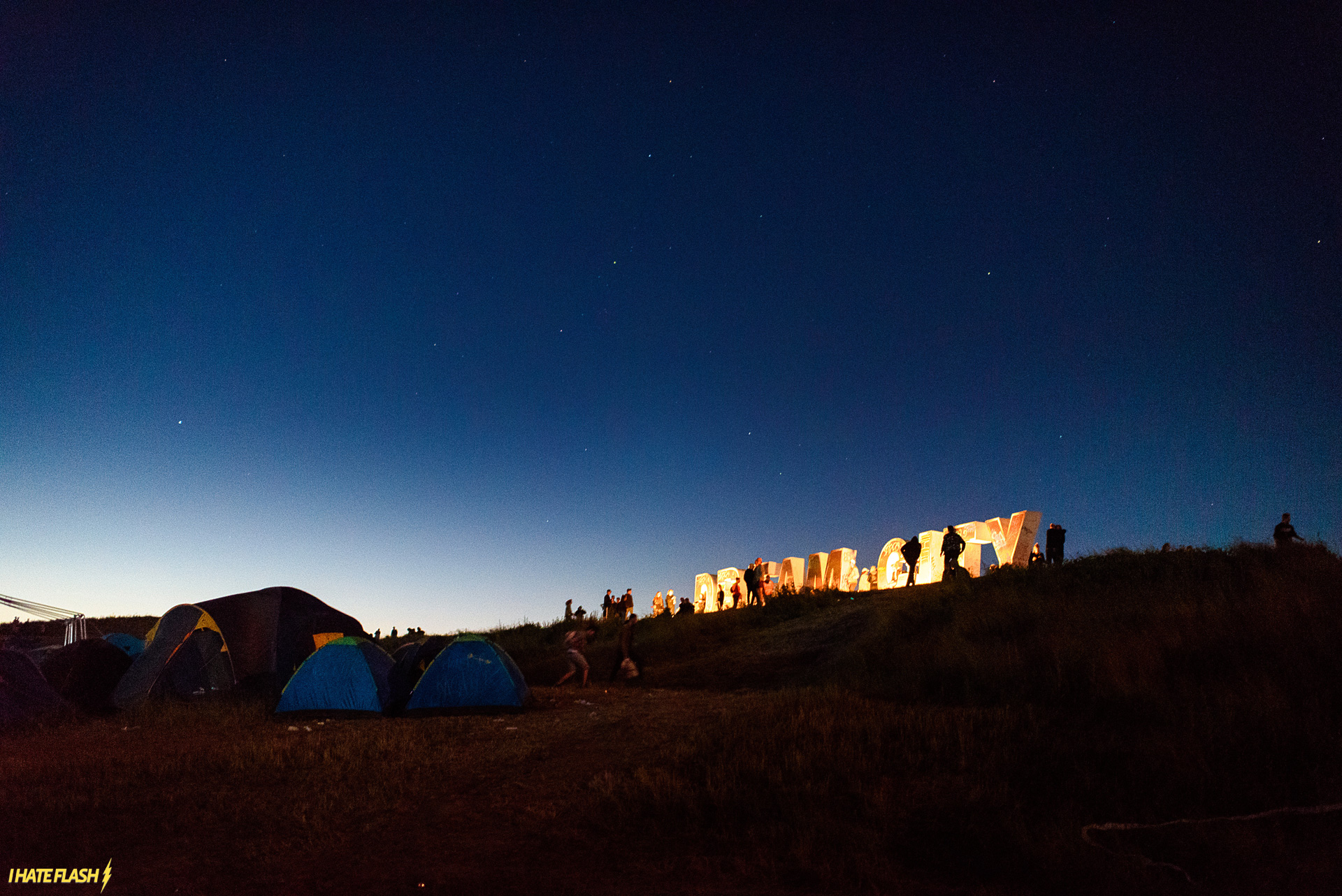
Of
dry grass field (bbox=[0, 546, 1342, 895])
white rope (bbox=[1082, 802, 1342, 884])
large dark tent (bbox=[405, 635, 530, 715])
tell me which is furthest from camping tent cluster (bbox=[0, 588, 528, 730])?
white rope (bbox=[1082, 802, 1342, 884])

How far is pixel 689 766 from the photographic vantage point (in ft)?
22.5

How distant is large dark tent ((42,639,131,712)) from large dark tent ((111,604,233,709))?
1.34ft

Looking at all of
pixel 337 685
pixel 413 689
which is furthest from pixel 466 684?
pixel 337 685

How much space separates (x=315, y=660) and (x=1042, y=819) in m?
11.6

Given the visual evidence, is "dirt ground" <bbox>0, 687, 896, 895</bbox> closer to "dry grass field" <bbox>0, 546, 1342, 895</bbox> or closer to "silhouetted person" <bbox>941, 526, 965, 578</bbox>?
"dry grass field" <bbox>0, 546, 1342, 895</bbox>

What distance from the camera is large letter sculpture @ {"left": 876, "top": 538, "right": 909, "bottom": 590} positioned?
2694cm

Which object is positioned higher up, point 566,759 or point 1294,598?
point 1294,598

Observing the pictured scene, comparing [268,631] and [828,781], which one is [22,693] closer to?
[268,631]

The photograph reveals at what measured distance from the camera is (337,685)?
12.1 m

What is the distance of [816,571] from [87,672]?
24073mm

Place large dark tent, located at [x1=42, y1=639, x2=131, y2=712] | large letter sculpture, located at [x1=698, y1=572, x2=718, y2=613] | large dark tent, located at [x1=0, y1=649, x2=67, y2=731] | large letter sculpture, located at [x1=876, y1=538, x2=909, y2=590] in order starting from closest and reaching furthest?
large dark tent, located at [x1=0, y1=649, x2=67, y2=731] → large dark tent, located at [x1=42, y1=639, x2=131, y2=712] → large letter sculpture, located at [x1=876, y1=538, x2=909, y2=590] → large letter sculpture, located at [x1=698, y1=572, x2=718, y2=613]

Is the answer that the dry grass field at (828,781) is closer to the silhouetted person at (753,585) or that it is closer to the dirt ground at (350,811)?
the dirt ground at (350,811)

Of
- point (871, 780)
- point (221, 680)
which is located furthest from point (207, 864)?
point (221, 680)

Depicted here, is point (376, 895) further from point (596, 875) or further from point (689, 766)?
point (689, 766)
